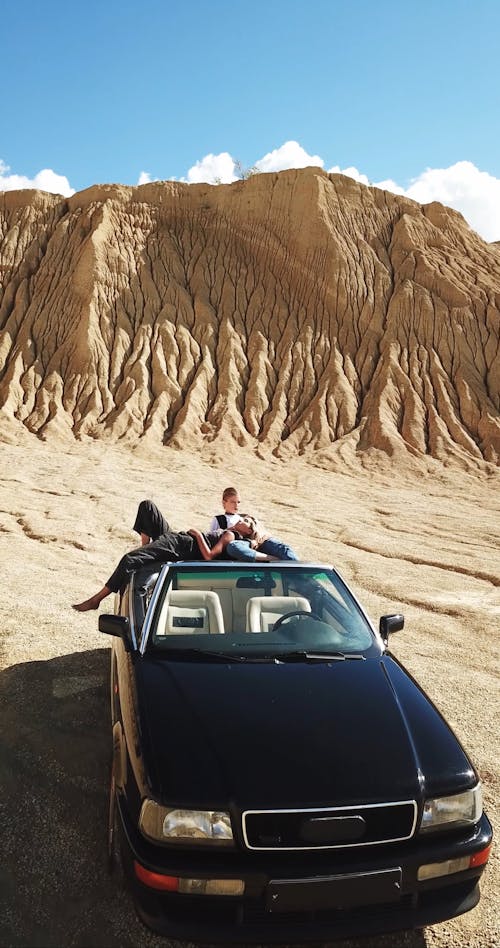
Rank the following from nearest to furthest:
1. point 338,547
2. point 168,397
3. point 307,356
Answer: point 338,547, point 168,397, point 307,356

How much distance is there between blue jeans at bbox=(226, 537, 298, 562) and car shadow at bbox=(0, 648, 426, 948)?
4.96ft

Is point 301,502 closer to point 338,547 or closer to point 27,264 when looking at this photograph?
point 338,547

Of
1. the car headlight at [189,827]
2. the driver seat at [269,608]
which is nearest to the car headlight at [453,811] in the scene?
the car headlight at [189,827]

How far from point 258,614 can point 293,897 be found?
1.72m

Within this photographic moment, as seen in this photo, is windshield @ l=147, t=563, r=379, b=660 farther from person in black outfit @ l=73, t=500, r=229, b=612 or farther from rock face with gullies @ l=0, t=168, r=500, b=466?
rock face with gullies @ l=0, t=168, r=500, b=466

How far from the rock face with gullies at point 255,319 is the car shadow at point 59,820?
19.4 meters

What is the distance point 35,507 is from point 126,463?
7.65m

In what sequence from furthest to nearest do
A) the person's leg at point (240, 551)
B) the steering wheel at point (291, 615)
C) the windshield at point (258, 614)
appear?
the person's leg at point (240, 551)
the steering wheel at point (291, 615)
the windshield at point (258, 614)

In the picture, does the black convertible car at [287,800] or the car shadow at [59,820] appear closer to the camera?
the black convertible car at [287,800]

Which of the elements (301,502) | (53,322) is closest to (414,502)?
(301,502)

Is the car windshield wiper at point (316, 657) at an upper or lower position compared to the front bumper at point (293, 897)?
upper

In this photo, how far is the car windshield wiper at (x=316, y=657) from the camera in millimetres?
3326

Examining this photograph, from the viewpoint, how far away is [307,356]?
28.6 meters

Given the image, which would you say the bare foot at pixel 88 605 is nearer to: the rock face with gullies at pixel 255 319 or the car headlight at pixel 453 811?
the car headlight at pixel 453 811
